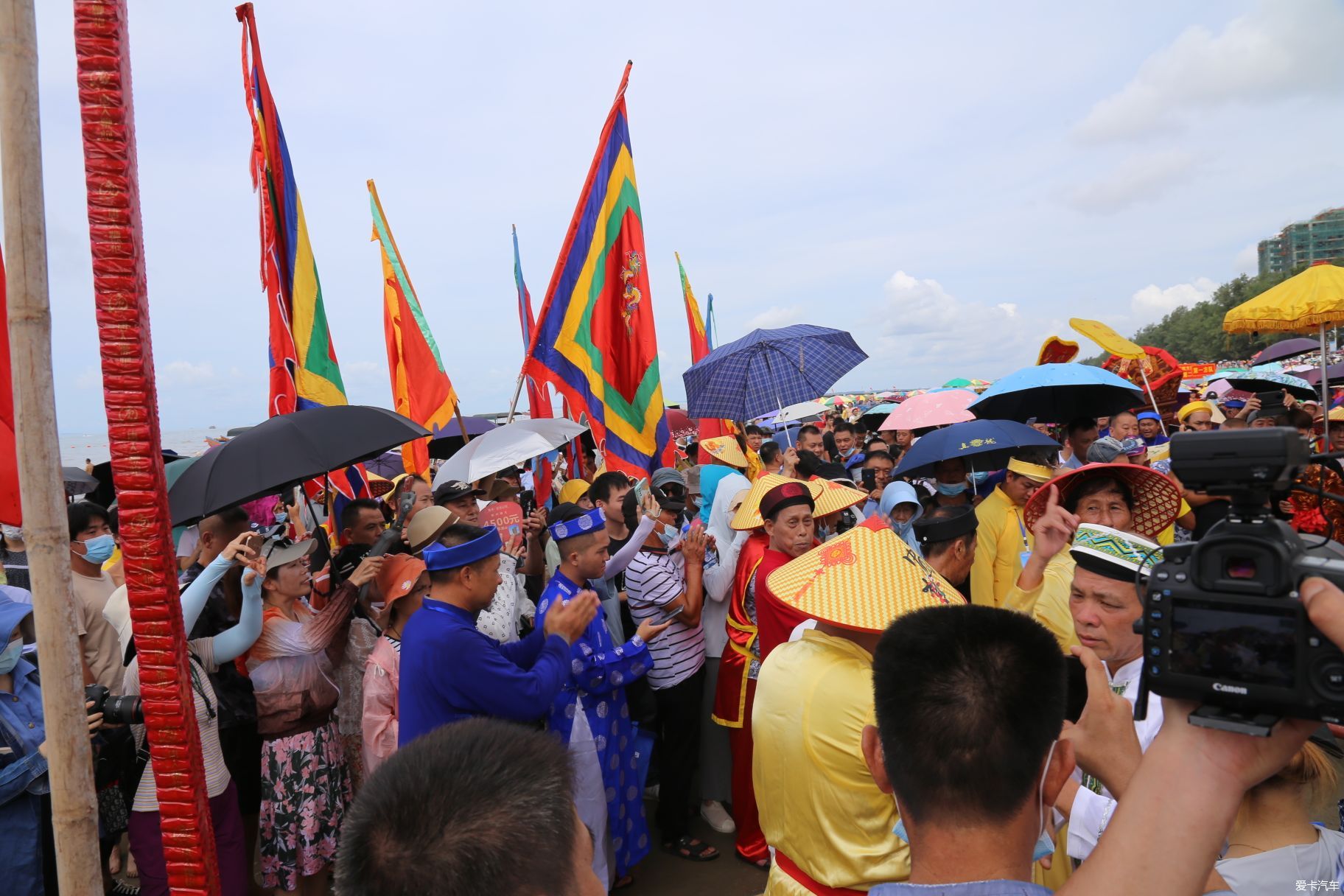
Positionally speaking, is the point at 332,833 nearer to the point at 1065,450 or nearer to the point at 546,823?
the point at 546,823

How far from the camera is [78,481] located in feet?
24.3

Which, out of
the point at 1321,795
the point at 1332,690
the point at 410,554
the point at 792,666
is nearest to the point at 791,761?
the point at 792,666

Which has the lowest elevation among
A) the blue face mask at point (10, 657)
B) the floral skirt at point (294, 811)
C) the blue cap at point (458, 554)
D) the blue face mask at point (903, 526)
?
A: the floral skirt at point (294, 811)

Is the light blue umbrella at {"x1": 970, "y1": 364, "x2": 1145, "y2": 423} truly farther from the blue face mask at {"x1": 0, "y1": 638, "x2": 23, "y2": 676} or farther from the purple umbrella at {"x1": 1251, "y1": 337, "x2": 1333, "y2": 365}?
the purple umbrella at {"x1": 1251, "y1": 337, "x2": 1333, "y2": 365}

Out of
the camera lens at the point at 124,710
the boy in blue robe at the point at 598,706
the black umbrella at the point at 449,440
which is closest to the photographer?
the camera lens at the point at 124,710

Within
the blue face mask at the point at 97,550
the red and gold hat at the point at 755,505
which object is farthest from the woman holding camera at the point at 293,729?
the red and gold hat at the point at 755,505

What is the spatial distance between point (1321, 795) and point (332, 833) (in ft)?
11.9

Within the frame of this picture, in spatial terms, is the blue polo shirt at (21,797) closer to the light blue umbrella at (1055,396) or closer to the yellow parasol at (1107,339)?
the light blue umbrella at (1055,396)

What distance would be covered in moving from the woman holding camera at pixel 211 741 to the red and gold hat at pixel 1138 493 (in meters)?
3.33

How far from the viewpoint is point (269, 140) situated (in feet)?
14.0

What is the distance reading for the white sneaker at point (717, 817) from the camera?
15.0 ft

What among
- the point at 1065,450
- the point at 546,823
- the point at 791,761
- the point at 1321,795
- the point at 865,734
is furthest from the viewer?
the point at 1065,450

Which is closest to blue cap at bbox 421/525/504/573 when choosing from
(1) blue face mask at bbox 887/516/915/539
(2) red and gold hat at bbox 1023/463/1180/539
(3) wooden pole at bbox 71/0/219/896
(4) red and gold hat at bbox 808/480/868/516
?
(3) wooden pole at bbox 71/0/219/896

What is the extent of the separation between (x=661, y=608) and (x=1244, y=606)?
11.8ft
